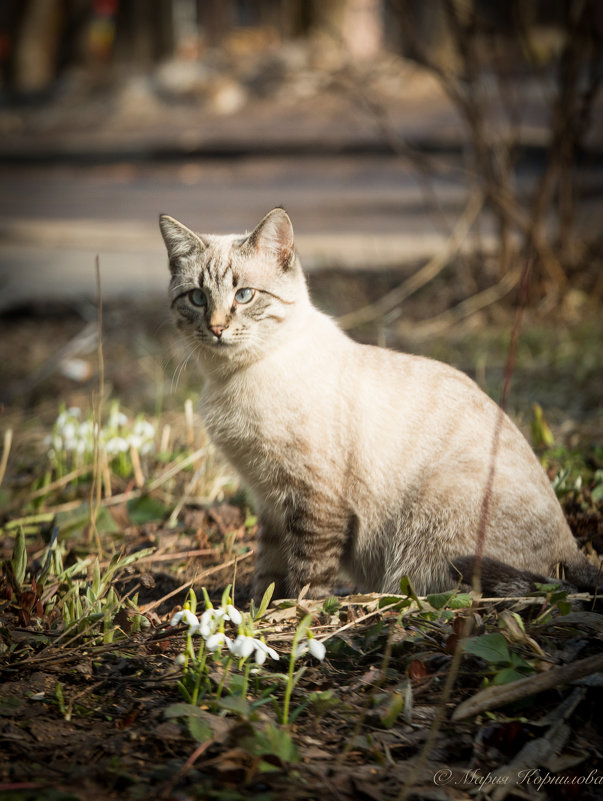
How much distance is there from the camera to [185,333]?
3051mm

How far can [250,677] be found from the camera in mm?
2150

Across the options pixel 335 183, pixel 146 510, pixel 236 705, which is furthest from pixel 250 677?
pixel 335 183

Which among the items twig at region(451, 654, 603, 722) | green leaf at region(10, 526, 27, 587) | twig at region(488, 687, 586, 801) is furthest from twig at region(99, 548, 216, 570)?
twig at region(488, 687, 586, 801)

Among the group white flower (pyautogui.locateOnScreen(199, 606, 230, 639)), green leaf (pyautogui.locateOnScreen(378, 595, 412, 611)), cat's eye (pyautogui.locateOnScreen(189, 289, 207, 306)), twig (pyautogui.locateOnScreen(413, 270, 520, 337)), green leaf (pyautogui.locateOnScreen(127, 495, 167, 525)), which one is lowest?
green leaf (pyautogui.locateOnScreen(127, 495, 167, 525))

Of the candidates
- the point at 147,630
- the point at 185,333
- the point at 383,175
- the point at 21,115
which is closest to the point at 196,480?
the point at 185,333

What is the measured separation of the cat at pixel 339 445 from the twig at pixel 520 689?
65 cm

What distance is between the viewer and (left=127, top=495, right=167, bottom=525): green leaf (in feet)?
11.5

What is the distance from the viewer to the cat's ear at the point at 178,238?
119 inches

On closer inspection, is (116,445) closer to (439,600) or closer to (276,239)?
(276,239)

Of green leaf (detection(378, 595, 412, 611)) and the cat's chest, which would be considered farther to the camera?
the cat's chest

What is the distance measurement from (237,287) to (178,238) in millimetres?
Answer: 345

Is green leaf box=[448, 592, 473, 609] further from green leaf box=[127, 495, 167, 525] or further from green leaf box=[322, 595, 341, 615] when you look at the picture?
green leaf box=[127, 495, 167, 525]

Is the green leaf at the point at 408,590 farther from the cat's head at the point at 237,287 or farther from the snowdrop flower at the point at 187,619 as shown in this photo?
the cat's head at the point at 237,287

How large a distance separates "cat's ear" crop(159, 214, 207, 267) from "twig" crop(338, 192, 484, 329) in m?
2.56
